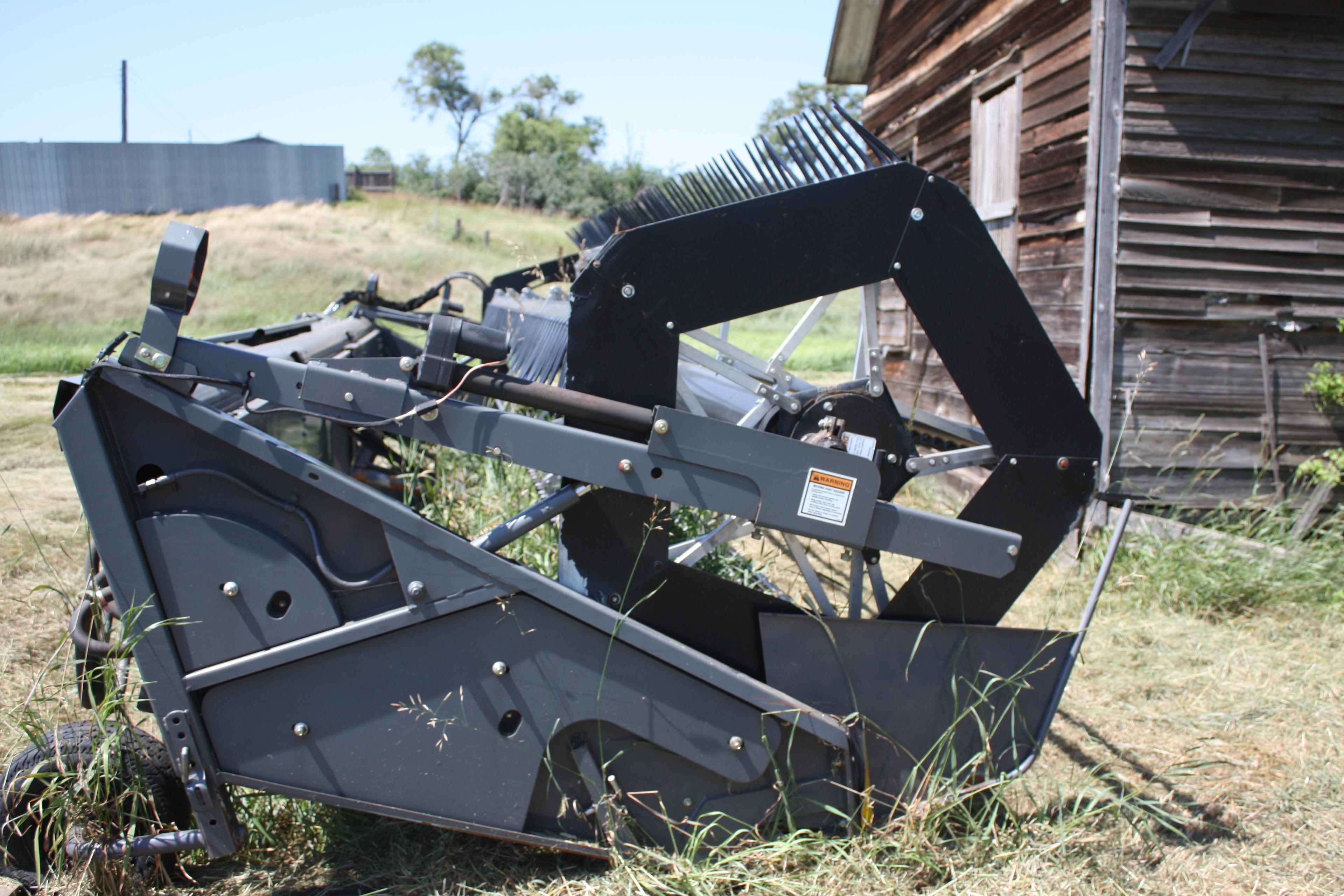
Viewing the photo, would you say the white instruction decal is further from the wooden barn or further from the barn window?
the barn window

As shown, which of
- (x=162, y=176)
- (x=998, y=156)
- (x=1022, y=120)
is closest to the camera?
(x=1022, y=120)

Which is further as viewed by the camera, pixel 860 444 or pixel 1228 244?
pixel 1228 244

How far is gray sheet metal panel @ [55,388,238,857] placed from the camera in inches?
73.2

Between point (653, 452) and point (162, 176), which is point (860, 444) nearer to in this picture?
point (653, 452)

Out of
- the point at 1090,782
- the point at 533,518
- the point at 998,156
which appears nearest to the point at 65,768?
the point at 533,518

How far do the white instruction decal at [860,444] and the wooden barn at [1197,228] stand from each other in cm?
352

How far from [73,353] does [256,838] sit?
533 inches

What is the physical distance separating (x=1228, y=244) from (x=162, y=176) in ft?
106

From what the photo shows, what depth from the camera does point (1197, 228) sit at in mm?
5305

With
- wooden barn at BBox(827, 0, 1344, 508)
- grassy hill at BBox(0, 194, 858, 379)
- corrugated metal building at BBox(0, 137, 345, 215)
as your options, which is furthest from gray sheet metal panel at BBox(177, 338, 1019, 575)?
corrugated metal building at BBox(0, 137, 345, 215)

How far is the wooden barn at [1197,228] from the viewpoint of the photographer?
5203 millimetres

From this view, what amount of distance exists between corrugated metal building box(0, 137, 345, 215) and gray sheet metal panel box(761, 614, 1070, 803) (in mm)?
31120

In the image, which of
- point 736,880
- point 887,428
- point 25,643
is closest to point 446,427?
point 887,428

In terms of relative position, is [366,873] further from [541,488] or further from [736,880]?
[541,488]
